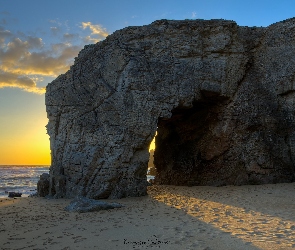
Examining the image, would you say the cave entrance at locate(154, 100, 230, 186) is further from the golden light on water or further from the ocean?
the ocean

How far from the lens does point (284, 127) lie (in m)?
15.7

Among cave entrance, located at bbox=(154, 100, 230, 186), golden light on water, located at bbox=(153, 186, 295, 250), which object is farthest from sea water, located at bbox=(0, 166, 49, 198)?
golden light on water, located at bbox=(153, 186, 295, 250)

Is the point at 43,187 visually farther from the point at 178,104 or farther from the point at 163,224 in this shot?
the point at 163,224

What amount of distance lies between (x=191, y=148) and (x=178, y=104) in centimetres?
357

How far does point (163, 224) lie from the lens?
795 centimetres

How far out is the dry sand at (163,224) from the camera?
6.26 meters

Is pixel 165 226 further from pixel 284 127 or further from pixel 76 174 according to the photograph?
pixel 284 127

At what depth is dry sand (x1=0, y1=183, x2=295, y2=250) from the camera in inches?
246

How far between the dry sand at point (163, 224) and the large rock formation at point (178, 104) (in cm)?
231

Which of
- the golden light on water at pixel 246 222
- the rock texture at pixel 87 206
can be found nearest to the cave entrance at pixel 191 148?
the golden light on water at pixel 246 222

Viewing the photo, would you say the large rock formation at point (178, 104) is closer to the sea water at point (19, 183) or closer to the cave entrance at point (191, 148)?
the cave entrance at point (191, 148)

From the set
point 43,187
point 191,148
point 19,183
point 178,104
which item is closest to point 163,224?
point 178,104

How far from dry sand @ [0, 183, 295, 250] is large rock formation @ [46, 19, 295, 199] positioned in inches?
90.9

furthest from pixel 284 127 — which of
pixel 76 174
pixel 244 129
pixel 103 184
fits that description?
pixel 76 174
